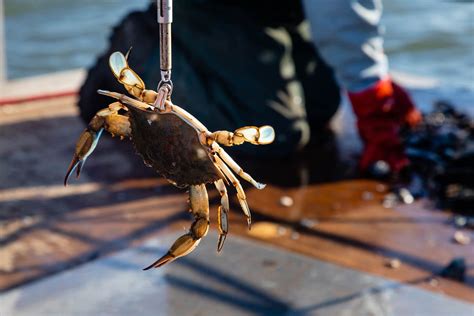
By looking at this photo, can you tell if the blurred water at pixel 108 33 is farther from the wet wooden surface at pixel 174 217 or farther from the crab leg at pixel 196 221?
the crab leg at pixel 196 221

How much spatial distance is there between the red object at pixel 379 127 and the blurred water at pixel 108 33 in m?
3.92

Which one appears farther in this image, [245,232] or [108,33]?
[108,33]

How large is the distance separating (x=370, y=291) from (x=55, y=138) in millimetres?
2147

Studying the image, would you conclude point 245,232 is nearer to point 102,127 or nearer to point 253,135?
point 102,127

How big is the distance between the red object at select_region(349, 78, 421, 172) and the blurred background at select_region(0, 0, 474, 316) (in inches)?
5.1

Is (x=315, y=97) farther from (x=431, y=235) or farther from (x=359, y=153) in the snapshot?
(x=431, y=235)

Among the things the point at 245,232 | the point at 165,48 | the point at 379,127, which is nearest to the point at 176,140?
the point at 165,48

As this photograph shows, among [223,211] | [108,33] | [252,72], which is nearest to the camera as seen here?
[223,211]

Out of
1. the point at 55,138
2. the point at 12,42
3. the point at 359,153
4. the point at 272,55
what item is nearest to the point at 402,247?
the point at 359,153

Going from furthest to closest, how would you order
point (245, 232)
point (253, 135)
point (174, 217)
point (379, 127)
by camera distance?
point (379, 127) → point (174, 217) → point (245, 232) → point (253, 135)

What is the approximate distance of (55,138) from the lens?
13.7ft

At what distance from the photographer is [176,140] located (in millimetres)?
1454

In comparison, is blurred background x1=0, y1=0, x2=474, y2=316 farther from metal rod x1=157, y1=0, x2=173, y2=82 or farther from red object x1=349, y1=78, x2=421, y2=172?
metal rod x1=157, y1=0, x2=173, y2=82

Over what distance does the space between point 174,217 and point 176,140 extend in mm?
1832
